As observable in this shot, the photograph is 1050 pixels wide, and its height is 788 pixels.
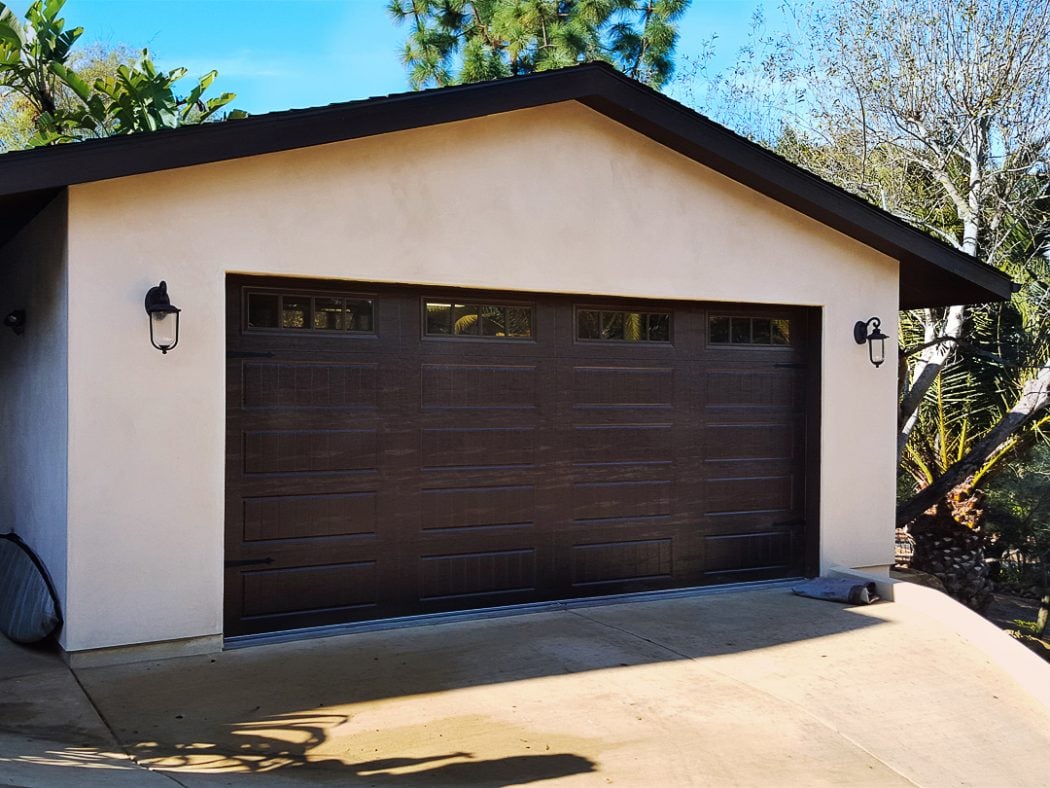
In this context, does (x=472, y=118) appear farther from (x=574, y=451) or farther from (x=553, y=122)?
(x=574, y=451)

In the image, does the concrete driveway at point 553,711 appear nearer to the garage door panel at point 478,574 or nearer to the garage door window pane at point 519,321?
the garage door panel at point 478,574

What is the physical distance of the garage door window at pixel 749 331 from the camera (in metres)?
8.58

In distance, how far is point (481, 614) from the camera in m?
7.46

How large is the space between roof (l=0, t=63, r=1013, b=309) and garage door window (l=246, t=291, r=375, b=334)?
1013 mm

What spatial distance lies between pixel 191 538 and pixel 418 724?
6.97ft

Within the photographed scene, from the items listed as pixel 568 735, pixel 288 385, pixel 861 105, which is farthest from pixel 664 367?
pixel 861 105

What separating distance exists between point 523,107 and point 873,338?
3894 millimetres

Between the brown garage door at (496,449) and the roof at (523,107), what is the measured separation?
98 centimetres

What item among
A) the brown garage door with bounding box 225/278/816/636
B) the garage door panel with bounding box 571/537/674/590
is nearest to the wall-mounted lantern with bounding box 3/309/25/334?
the brown garage door with bounding box 225/278/816/636

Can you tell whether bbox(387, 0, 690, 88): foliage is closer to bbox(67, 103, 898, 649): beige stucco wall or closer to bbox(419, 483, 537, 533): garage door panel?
bbox(67, 103, 898, 649): beige stucco wall

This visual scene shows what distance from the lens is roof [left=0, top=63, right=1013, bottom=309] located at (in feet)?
19.0

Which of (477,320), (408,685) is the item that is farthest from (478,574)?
(477,320)

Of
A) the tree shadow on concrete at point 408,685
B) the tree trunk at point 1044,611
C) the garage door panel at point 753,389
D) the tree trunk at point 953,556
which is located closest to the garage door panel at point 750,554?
the tree shadow on concrete at point 408,685

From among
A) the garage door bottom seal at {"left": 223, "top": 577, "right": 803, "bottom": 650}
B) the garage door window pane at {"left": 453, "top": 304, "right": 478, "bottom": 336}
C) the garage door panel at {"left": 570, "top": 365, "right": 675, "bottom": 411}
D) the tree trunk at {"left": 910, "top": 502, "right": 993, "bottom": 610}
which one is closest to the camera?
the garage door bottom seal at {"left": 223, "top": 577, "right": 803, "bottom": 650}
